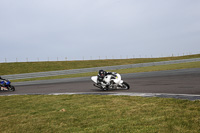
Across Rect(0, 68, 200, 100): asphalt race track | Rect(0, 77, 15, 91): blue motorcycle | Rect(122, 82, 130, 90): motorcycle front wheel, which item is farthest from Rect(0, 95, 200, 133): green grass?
Rect(0, 77, 15, 91): blue motorcycle

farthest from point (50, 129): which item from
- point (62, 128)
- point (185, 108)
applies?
point (185, 108)

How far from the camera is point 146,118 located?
5113 mm

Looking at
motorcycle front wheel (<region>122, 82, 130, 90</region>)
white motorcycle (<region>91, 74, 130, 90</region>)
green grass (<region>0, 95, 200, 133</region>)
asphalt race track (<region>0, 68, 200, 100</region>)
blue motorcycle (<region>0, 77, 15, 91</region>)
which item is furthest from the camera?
blue motorcycle (<region>0, 77, 15, 91</region>)

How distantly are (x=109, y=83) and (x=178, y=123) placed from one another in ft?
28.6

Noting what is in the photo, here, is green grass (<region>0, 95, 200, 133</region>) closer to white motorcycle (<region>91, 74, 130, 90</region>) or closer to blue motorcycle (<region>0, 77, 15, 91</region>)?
white motorcycle (<region>91, 74, 130, 90</region>)

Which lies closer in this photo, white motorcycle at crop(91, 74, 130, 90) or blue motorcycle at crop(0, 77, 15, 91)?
white motorcycle at crop(91, 74, 130, 90)

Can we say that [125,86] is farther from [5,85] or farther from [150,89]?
[5,85]

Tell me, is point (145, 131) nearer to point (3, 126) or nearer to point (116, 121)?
point (116, 121)

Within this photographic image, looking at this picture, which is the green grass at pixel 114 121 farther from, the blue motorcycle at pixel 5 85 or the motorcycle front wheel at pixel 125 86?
the blue motorcycle at pixel 5 85

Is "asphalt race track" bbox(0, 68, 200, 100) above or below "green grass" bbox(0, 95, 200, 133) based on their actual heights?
below

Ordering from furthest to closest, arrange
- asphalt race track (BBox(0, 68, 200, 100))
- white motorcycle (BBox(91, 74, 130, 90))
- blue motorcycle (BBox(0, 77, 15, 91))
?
blue motorcycle (BBox(0, 77, 15, 91))
white motorcycle (BBox(91, 74, 130, 90))
asphalt race track (BBox(0, 68, 200, 100))

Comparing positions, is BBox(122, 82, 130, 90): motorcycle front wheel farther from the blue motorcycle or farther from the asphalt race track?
the blue motorcycle

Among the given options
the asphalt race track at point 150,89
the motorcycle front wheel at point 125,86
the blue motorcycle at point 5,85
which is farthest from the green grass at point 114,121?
the blue motorcycle at point 5,85

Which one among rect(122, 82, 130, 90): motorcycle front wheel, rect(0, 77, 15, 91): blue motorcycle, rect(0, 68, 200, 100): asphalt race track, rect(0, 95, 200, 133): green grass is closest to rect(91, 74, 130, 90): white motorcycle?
rect(122, 82, 130, 90): motorcycle front wheel
